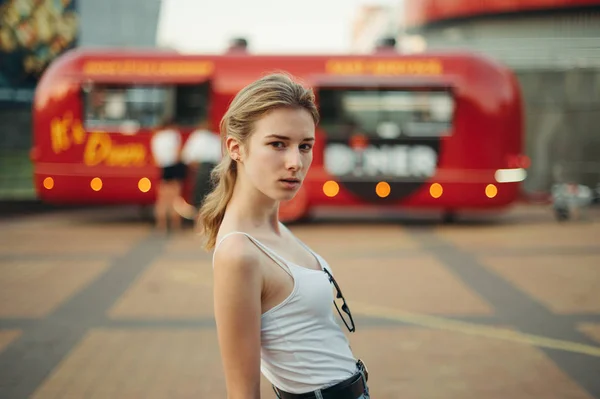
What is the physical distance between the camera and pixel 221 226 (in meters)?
1.93

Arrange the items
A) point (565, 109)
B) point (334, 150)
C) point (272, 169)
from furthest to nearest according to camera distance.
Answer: point (565, 109) < point (334, 150) < point (272, 169)

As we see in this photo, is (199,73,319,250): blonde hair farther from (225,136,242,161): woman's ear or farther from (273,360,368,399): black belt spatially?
(273,360,368,399): black belt

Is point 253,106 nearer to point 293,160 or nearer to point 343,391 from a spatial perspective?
point 293,160

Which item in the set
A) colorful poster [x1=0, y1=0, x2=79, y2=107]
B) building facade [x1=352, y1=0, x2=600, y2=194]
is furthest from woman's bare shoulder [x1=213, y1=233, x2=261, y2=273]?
colorful poster [x1=0, y1=0, x2=79, y2=107]

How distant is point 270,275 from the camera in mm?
1800

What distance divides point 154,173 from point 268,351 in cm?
1161

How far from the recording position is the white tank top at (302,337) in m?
1.86

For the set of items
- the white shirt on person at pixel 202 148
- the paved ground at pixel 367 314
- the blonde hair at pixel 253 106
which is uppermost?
the blonde hair at pixel 253 106

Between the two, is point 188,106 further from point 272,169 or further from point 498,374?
point 272,169

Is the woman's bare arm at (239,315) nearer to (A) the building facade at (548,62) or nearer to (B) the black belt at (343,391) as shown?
(B) the black belt at (343,391)

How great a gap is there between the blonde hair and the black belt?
0.56 metres

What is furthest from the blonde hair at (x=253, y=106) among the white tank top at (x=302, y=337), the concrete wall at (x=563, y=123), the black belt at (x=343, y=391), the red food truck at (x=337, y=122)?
the concrete wall at (x=563, y=123)

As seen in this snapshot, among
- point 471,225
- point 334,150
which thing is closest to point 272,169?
point 334,150

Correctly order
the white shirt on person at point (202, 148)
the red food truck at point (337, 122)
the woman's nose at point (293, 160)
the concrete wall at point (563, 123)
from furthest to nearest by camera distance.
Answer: the concrete wall at point (563, 123)
the red food truck at point (337, 122)
the white shirt on person at point (202, 148)
the woman's nose at point (293, 160)
